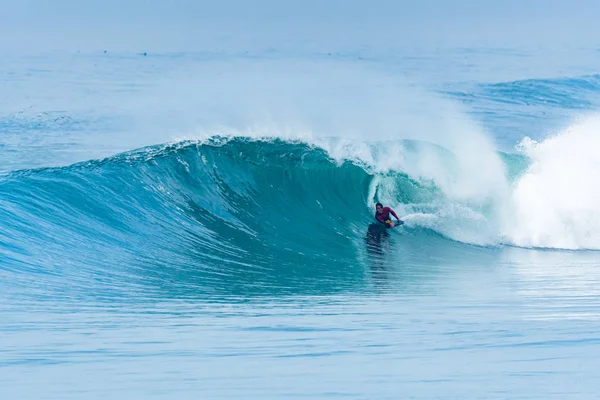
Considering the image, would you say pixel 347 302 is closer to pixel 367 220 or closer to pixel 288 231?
pixel 288 231

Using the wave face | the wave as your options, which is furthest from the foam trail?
the wave face

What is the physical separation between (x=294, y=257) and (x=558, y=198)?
5445mm

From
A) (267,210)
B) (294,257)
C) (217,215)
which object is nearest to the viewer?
(294,257)

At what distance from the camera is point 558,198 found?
651 inches

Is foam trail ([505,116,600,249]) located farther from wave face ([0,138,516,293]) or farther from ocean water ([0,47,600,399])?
wave face ([0,138,516,293])

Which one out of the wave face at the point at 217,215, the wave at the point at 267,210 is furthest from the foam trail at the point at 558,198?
the wave face at the point at 217,215

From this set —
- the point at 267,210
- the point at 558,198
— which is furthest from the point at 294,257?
the point at 558,198

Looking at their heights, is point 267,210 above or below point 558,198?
below

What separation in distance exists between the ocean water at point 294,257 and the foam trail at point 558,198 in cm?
4

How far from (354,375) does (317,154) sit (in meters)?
9.87

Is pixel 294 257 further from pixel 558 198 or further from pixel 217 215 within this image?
pixel 558 198

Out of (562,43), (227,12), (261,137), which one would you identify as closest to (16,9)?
(227,12)

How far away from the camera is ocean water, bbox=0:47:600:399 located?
8.23m

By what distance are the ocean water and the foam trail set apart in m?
0.04
